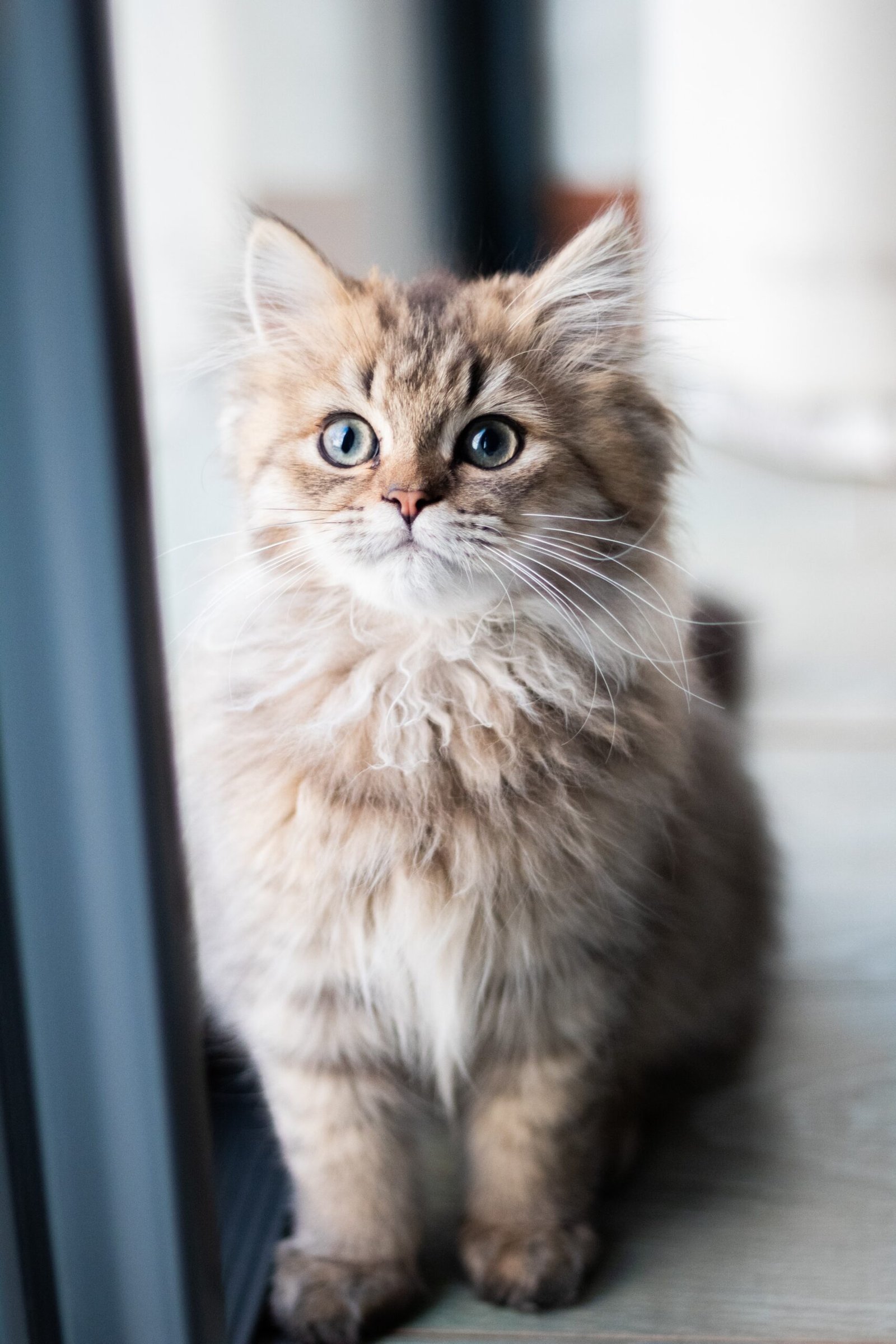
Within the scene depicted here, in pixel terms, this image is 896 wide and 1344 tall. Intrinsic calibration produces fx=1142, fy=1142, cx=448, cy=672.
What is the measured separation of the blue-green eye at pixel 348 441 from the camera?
1.02 m

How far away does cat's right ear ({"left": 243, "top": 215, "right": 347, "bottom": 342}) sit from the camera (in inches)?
40.8

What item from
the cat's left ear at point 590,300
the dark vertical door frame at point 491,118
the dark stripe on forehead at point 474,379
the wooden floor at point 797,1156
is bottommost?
the wooden floor at point 797,1156

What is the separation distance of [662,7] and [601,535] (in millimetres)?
3060

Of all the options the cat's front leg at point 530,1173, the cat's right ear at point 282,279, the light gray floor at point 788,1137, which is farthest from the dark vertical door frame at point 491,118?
the cat's front leg at point 530,1173

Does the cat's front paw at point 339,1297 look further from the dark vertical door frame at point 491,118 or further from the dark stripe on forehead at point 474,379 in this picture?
the dark vertical door frame at point 491,118

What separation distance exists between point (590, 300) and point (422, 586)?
0.35 metres

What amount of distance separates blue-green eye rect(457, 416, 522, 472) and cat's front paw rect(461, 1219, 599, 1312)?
0.72 metres

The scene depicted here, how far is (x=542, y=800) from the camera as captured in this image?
3.37 ft

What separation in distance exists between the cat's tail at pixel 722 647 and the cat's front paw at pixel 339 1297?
2.43ft

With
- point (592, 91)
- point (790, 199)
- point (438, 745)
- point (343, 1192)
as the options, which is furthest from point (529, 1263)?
point (592, 91)

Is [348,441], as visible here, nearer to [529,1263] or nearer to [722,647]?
[529,1263]

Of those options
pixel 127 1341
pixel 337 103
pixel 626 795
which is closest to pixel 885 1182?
pixel 626 795

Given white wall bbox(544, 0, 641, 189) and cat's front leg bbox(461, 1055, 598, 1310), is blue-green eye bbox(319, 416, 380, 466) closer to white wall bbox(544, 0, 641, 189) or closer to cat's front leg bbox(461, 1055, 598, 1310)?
cat's front leg bbox(461, 1055, 598, 1310)

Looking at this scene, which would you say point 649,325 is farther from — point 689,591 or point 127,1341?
point 127,1341
